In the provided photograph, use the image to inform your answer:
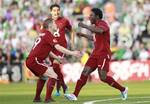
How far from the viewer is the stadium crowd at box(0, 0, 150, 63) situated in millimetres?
30594

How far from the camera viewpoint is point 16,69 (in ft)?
101

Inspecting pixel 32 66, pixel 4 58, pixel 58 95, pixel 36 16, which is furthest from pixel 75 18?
pixel 32 66

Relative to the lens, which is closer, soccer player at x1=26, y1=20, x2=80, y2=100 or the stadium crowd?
soccer player at x1=26, y1=20, x2=80, y2=100

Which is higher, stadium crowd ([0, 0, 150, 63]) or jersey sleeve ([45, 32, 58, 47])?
jersey sleeve ([45, 32, 58, 47])

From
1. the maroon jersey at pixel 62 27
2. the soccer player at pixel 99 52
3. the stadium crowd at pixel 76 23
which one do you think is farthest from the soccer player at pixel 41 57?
the stadium crowd at pixel 76 23

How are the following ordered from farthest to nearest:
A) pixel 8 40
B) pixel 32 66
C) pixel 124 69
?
pixel 8 40 → pixel 124 69 → pixel 32 66

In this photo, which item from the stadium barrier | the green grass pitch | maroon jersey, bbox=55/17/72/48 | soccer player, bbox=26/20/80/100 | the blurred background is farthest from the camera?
the blurred background

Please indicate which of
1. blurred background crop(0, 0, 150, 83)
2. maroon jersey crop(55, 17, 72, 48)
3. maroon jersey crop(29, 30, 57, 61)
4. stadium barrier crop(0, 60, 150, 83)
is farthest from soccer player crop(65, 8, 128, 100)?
blurred background crop(0, 0, 150, 83)

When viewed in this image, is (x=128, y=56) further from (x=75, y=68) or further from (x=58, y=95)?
(x=58, y=95)

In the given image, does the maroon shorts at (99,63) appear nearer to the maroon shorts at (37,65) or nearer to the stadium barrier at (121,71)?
the maroon shorts at (37,65)

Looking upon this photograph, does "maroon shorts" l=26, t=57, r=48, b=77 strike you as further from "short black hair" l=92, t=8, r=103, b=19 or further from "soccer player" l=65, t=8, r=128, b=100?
"short black hair" l=92, t=8, r=103, b=19

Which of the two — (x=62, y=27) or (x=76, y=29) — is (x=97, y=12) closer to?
(x=62, y=27)

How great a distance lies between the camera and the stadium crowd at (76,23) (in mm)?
30594

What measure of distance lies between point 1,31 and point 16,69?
2.91 metres
